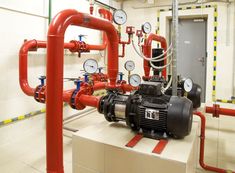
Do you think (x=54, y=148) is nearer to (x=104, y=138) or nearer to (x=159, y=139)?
(x=104, y=138)

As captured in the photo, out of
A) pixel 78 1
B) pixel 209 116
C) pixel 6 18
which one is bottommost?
pixel 209 116

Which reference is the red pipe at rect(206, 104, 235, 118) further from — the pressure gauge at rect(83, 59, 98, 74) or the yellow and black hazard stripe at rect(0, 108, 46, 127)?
the yellow and black hazard stripe at rect(0, 108, 46, 127)

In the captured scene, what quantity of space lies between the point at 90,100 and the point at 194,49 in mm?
3727

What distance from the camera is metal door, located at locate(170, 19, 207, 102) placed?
4.86 meters

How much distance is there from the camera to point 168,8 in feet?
15.8

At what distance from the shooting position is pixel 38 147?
2686 millimetres

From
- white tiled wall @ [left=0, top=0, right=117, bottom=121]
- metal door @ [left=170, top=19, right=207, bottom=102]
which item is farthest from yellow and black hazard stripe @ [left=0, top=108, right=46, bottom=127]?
metal door @ [left=170, top=19, right=207, bottom=102]

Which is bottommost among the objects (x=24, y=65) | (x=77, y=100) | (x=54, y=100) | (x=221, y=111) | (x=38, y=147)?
(x=38, y=147)

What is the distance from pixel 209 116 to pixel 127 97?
2.82 meters

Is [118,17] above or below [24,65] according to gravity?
above

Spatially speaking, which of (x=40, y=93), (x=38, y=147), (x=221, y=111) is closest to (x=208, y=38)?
(x=221, y=111)

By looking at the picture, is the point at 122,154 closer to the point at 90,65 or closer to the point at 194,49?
the point at 90,65

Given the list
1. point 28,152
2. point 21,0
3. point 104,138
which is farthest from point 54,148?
point 21,0

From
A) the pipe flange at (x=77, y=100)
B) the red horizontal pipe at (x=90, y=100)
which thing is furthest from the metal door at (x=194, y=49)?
the red horizontal pipe at (x=90, y=100)
